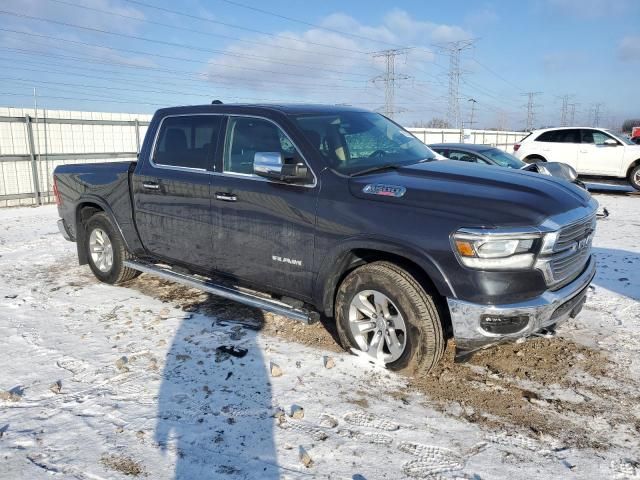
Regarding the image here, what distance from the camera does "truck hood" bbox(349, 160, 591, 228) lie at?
3201 mm

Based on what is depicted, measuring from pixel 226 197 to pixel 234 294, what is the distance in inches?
33.5

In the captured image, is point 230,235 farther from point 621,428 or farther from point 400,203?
point 621,428

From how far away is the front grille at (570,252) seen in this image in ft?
10.8

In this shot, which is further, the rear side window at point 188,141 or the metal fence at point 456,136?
the metal fence at point 456,136

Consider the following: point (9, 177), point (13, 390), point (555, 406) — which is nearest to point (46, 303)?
point (13, 390)

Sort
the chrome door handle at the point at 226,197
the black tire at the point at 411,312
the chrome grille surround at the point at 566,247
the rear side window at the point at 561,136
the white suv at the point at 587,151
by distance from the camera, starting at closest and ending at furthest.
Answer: the chrome grille surround at the point at 566,247 < the black tire at the point at 411,312 < the chrome door handle at the point at 226,197 < the white suv at the point at 587,151 < the rear side window at the point at 561,136

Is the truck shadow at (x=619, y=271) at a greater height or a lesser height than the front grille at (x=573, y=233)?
lesser

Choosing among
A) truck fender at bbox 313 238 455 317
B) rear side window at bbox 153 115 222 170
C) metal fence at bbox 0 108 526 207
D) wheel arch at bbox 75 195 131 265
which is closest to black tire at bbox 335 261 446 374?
truck fender at bbox 313 238 455 317

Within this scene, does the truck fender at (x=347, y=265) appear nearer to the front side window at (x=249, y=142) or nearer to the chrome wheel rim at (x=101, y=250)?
the front side window at (x=249, y=142)

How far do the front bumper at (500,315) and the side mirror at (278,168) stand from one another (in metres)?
1.48

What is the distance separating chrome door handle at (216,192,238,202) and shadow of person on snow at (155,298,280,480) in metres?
1.19

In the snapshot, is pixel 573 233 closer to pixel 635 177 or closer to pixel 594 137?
pixel 635 177

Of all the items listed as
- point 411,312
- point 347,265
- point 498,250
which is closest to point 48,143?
point 347,265

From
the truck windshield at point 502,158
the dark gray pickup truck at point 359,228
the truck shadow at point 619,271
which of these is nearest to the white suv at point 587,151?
the truck windshield at point 502,158
